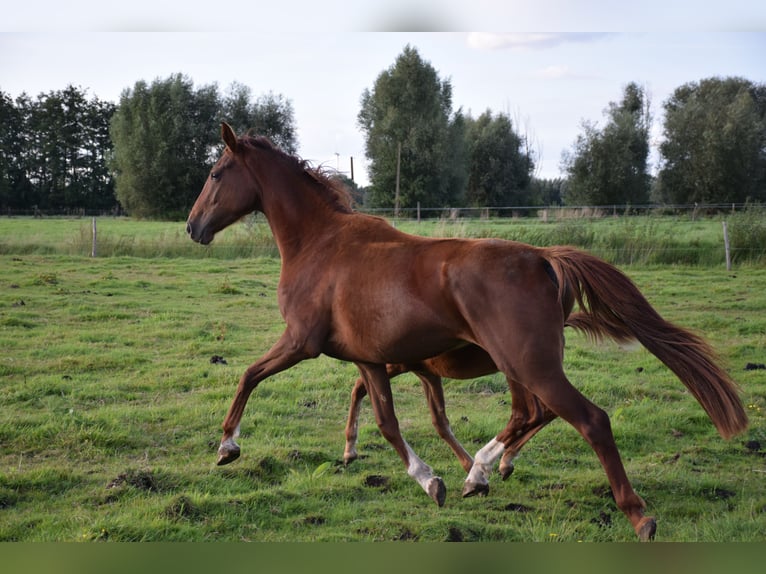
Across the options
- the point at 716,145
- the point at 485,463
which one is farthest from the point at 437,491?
the point at 716,145

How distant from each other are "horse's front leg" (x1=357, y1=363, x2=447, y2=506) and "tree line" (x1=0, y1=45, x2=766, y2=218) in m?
23.4

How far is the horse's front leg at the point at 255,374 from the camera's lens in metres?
4.27

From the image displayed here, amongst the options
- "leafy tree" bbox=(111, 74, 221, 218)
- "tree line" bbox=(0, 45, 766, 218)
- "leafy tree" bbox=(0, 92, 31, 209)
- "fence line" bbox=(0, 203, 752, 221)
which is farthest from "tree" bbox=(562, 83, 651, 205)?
"leafy tree" bbox=(0, 92, 31, 209)

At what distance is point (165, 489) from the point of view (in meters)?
4.29

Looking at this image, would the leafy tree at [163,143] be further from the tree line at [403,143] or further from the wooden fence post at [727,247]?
the wooden fence post at [727,247]

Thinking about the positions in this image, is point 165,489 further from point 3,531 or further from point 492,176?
point 492,176

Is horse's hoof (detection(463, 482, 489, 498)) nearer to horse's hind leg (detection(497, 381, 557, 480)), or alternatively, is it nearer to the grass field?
the grass field

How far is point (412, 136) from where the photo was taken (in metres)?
35.1

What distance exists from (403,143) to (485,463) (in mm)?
32282

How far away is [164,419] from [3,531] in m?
2.16

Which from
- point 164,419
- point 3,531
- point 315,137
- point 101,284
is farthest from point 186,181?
point 3,531

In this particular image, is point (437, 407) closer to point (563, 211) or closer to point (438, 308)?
point (438, 308)

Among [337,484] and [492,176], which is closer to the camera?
[337,484]

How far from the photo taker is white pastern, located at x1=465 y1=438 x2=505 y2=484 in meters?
4.20
